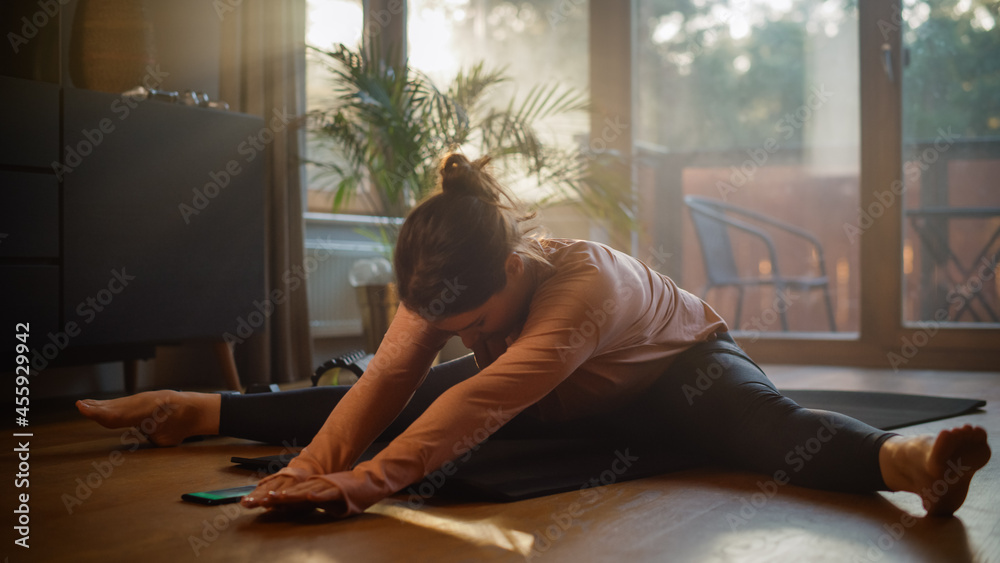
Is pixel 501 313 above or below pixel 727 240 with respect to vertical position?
below

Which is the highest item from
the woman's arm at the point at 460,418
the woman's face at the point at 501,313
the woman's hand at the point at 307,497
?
the woman's face at the point at 501,313

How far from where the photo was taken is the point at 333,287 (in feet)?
12.3

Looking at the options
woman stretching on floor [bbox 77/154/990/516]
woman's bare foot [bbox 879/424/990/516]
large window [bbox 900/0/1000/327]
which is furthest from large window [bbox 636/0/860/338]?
woman's bare foot [bbox 879/424/990/516]

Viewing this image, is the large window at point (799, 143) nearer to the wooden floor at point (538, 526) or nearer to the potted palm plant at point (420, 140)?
the potted palm plant at point (420, 140)

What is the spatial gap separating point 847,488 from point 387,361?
76 cm

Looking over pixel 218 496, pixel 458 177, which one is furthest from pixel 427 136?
pixel 218 496

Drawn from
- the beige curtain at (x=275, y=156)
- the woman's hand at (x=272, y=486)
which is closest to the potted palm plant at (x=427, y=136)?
the beige curtain at (x=275, y=156)

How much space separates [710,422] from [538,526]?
468 millimetres

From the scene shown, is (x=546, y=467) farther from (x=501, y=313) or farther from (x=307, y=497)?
(x=307, y=497)

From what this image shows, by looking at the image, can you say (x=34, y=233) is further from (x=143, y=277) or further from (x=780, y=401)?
(x=780, y=401)

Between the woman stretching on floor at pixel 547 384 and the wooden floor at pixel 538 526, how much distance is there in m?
0.05

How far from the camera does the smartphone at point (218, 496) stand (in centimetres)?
128

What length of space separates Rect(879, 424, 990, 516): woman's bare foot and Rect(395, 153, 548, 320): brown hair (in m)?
0.62

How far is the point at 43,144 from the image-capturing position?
2.21 metres
